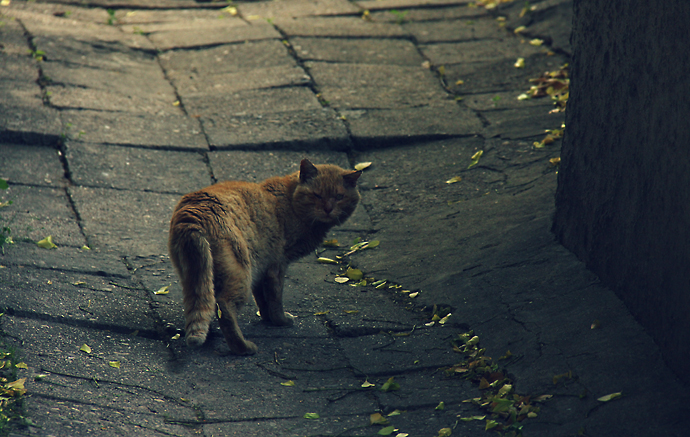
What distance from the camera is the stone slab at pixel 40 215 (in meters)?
4.21

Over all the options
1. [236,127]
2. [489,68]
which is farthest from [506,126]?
[236,127]

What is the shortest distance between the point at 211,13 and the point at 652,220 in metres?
6.73

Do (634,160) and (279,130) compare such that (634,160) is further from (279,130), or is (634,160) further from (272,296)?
(279,130)

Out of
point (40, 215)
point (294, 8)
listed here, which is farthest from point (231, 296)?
point (294, 8)

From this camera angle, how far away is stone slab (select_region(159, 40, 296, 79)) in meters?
6.80

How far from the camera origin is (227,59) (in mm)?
6965

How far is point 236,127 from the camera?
231 inches

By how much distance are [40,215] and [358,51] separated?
3887 millimetres

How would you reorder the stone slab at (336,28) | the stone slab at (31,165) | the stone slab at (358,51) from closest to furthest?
the stone slab at (31,165), the stone slab at (358,51), the stone slab at (336,28)

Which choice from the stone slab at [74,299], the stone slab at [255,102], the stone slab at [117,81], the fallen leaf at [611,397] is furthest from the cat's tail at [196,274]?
the stone slab at [117,81]

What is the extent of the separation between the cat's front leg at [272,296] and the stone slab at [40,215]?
139 centimetres

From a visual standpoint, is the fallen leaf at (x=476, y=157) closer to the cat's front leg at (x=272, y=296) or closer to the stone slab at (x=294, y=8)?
the cat's front leg at (x=272, y=296)

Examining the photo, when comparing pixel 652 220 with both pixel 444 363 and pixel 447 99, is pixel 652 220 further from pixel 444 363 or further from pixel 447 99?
pixel 447 99

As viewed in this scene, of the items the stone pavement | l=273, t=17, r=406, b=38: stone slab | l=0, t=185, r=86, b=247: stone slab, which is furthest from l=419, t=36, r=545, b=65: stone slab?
l=0, t=185, r=86, b=247: stone slab
